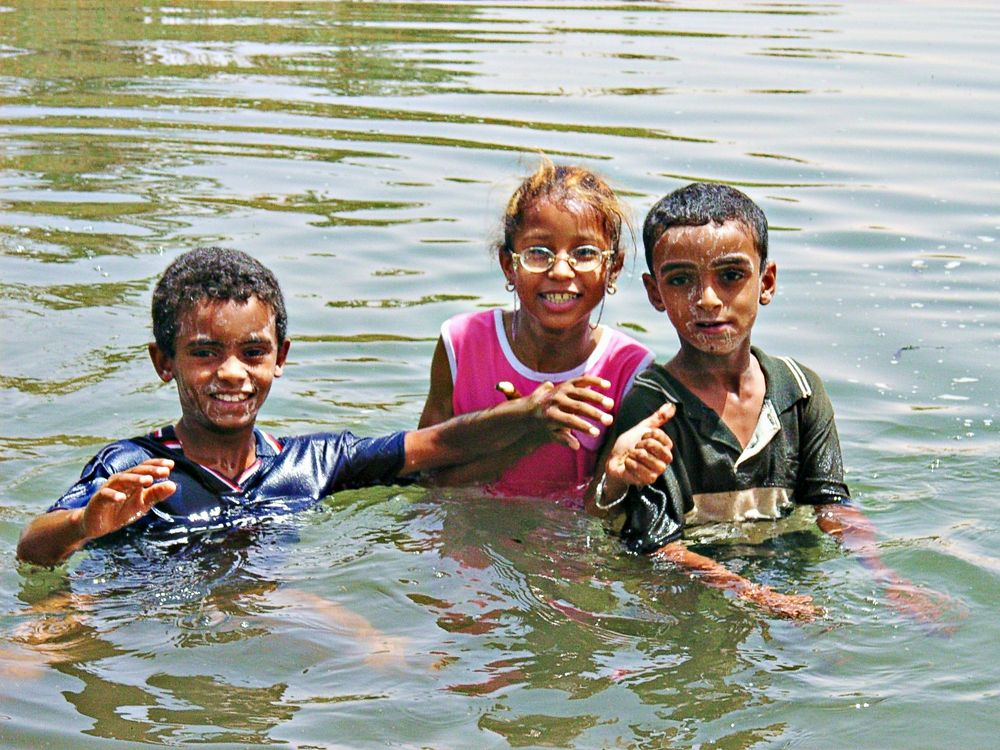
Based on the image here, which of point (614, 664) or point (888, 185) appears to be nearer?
point (614, 664)

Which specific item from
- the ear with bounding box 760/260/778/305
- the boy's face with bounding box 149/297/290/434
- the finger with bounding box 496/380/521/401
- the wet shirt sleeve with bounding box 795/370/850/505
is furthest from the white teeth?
the wet shirt sleeve with bounding box 795/370/850/505

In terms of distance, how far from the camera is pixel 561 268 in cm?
530

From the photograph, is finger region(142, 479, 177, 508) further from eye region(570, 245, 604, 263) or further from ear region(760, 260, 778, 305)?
ear region(760, 260, 778, 305)

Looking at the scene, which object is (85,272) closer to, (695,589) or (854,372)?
(854,372)

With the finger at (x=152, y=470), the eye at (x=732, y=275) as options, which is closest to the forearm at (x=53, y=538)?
the finger at (x=152, y=470)

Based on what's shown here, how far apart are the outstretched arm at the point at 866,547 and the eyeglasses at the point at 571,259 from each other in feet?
3.70

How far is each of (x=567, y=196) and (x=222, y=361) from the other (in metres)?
1.32

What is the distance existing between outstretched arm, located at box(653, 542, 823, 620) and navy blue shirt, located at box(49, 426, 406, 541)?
1.08 m

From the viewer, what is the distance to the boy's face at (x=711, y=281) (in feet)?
16.0

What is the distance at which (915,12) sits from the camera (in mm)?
16641

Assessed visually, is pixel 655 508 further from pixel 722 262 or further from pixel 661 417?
pixel 722 262

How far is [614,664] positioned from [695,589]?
0.55 m

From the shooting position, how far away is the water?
13.9 ft

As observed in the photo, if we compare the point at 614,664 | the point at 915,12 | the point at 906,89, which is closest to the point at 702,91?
the point at 906,89
